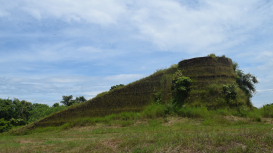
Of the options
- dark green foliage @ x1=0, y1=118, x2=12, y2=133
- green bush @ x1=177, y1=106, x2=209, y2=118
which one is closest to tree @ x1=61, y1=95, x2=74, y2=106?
dark green foliage @ x1=0, y1=118, x2=12, y2=133

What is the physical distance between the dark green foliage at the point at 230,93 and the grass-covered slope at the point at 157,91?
1.66 ft

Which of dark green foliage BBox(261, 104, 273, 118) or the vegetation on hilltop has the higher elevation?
the vegetation on hilltop

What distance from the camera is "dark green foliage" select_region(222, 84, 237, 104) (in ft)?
56.7

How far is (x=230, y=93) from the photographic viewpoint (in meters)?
17.4

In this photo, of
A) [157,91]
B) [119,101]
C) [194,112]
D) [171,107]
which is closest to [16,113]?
[119,101]

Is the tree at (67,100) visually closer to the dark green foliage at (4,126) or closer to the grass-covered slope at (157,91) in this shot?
the dark green foliage at (4,126)

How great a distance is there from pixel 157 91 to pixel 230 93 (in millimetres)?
6993

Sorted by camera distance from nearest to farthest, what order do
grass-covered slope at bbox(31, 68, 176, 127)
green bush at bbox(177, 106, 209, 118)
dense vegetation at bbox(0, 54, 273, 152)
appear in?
dense vegetation at bbox(0, 54, 273, 152)
green bush at bbox(177, 106, 209, 118)
grass-covered slope at bbox(31, 68, 176, 127)

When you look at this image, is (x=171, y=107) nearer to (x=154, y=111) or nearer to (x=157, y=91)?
(x=154, y=111)

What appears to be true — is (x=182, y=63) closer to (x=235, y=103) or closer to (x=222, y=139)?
(x=235, y=103)

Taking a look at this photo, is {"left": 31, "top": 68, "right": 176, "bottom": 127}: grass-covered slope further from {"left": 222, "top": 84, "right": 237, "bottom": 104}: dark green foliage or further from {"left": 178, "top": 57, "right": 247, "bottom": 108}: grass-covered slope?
{"left": 222, "top": 84, "right": 237, "bottom": 104}: dark green foliage

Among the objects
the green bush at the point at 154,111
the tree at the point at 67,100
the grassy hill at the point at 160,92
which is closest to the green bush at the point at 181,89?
the grassy hill at the point at 160,92

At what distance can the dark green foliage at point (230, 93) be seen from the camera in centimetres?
1728

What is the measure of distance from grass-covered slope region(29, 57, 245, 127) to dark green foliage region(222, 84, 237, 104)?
0.51m
